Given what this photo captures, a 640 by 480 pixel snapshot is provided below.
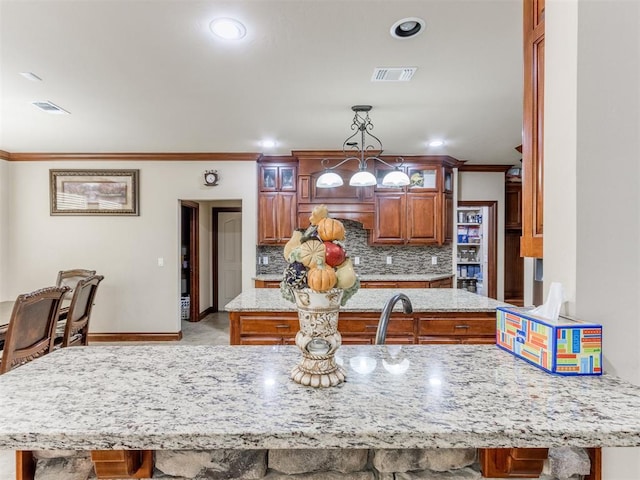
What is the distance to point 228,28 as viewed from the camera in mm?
1906

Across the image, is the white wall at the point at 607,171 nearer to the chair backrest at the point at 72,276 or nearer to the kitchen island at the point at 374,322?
the kitchen island at the point at 374,322

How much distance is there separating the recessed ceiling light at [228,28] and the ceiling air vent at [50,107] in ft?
6.61

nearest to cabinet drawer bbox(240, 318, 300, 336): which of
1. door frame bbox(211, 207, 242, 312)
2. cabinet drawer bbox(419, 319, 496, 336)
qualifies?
cabinet drawer bbox(419, 319, 496, 336)

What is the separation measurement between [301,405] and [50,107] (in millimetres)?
3641

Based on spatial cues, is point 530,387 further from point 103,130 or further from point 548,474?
point 103,130

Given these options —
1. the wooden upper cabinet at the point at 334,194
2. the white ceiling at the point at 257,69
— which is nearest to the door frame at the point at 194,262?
the white ceiling at the point at 257,69

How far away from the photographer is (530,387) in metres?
0.87

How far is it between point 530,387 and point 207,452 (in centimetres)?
82

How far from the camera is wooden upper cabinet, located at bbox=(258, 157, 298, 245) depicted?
483 centimetres

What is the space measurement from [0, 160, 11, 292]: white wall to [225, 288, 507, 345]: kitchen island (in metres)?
4.16

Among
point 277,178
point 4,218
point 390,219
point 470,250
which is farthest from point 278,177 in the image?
point 470,250

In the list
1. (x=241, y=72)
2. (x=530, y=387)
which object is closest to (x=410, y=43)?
(x=241, y=72)

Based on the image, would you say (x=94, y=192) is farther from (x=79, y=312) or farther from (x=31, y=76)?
(x=31, y=76)

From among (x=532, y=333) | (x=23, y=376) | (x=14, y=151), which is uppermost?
(x=14, y=151)
